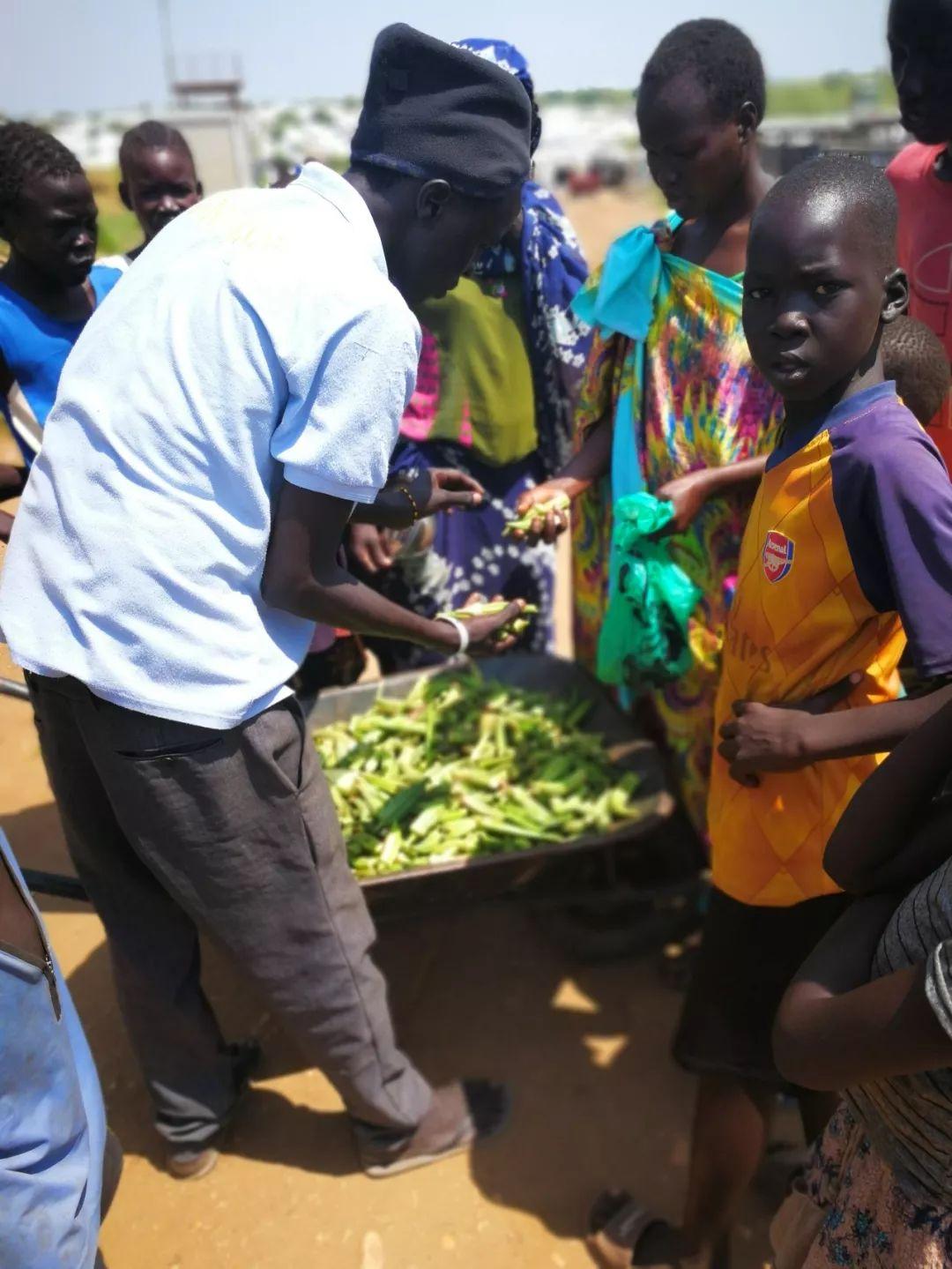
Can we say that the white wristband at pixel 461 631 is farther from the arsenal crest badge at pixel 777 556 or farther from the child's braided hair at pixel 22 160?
the child's braided hair at pixel 22 160

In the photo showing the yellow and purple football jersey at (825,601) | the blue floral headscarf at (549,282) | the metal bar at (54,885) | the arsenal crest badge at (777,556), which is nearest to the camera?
the yellow and purple football jersey at (825,601)

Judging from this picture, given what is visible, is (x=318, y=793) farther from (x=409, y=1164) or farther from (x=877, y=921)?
(x=877, y=921)

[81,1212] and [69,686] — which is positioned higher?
[69,686]

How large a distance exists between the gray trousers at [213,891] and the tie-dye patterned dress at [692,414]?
1283 millimetres

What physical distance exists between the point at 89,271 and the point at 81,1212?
3.02 metres

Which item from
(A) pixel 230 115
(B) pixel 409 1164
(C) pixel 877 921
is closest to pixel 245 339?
(C) pixel 877 921

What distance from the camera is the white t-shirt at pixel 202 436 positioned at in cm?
180

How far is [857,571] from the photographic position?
5.97 feet

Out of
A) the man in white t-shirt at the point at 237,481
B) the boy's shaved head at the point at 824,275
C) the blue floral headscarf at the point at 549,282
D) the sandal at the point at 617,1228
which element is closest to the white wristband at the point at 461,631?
the man in white t-shirt at the point at 237,481

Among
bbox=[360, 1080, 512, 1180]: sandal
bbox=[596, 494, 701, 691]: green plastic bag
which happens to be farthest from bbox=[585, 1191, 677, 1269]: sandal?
bbox=[596, 494, 701, 691]: green plastic bag

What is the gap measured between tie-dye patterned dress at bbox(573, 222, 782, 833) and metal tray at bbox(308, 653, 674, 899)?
18cm

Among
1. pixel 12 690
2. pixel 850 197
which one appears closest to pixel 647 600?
pixel 850 197

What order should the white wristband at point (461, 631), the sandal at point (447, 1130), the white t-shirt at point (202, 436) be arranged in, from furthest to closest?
the sandal at point (447, 1130)
the white wristband at point (461, 631)
the white t-shirt at point (202, 436)

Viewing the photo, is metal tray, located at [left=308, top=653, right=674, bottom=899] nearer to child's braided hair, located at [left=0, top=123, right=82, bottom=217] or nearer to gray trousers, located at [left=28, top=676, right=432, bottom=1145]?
gray trousers, located at [left=28, top=676, right=432, bottom=1145]
